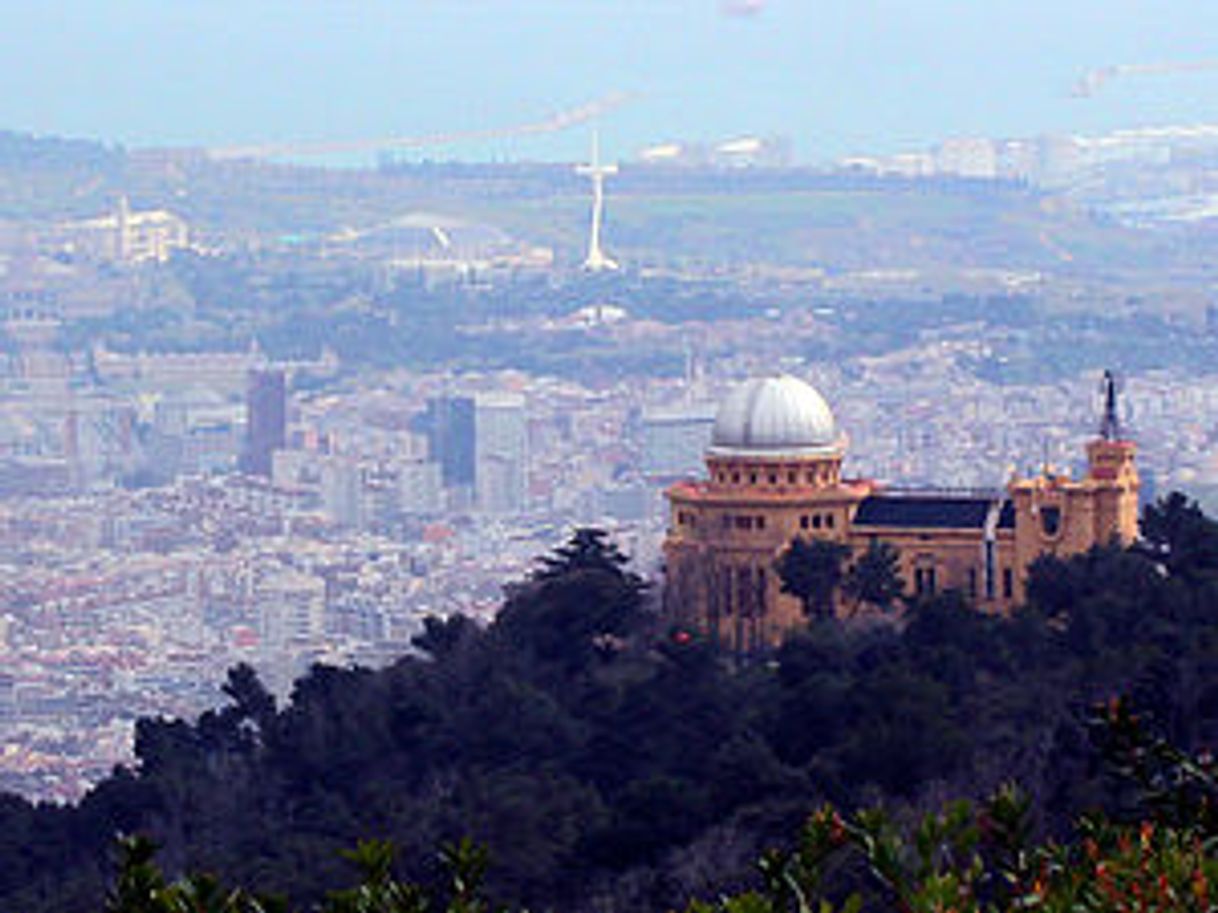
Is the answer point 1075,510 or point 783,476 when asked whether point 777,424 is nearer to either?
point 783,476

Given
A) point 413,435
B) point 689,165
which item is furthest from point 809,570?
point 689,165

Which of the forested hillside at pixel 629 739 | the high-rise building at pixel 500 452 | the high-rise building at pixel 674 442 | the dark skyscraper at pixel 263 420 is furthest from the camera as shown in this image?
the dark skyscraper at pixel 263 420

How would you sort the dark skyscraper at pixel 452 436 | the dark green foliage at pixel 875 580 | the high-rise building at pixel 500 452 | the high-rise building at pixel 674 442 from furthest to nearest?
Answer: 1. the dark skyscraper at pixel 452 436
2. the high-rise building at pixel 500 452
3. the high-rise building at pixel 674 442
4. the dark green foliage at pixel 875 580

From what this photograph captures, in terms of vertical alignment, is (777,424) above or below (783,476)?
above

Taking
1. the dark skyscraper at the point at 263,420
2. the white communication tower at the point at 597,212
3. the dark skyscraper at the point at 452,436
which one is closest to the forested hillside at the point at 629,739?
the dark skyscraper at the point at 452,436

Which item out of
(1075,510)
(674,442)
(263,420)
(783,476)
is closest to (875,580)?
(783,476)

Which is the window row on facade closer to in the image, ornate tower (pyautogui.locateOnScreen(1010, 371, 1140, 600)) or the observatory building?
the observatory building

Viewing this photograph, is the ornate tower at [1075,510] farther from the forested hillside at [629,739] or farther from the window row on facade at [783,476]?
the window row on facade at [783,476]
